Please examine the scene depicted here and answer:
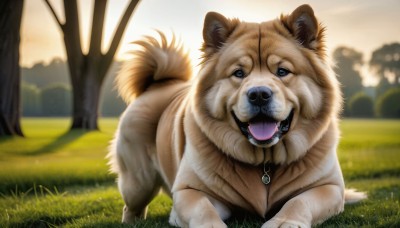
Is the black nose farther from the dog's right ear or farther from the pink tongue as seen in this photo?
the dog's right ear

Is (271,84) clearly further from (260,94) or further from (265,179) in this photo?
(265,179)

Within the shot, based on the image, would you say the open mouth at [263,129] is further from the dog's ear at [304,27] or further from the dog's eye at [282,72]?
the dog's ear at [304,27]

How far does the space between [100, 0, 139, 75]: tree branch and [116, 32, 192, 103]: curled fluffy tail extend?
762 cm

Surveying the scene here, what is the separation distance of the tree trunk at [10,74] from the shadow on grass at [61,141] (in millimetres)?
739

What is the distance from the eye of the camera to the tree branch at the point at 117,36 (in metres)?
13.0

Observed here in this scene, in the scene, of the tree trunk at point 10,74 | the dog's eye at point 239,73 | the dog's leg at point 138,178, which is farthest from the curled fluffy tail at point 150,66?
the tree trunk at point 10,74

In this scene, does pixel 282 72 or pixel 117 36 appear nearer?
pixel 282 72

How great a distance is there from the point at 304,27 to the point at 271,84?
0.73 meters

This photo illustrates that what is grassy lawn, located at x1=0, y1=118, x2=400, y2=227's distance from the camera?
14.3ft

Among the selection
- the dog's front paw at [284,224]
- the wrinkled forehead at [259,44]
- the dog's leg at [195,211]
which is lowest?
the dog's leg at [195,211]

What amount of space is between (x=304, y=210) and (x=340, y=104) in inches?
39.4

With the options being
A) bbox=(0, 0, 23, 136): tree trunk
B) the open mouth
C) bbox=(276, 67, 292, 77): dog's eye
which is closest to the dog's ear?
bbox=(276, 67, 292, 77): dog's eye

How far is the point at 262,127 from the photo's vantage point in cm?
358

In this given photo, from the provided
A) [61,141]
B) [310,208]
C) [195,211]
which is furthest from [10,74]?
[310,208]
